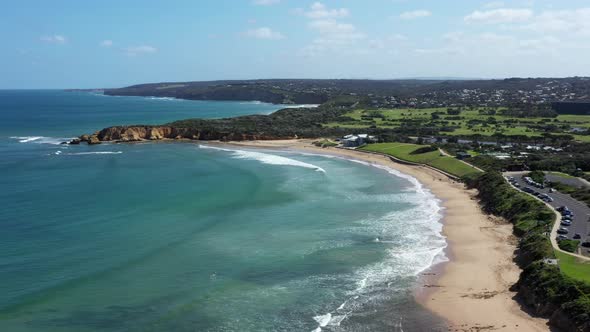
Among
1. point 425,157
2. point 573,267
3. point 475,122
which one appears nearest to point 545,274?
point 573,267

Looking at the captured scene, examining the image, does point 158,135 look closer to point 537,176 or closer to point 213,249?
point 537,176

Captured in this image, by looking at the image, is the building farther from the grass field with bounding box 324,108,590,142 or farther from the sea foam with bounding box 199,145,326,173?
the grass field with bounding box 324,108,590,142

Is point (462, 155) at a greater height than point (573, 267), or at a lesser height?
greater

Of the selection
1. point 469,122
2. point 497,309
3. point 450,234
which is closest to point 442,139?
point 469,122

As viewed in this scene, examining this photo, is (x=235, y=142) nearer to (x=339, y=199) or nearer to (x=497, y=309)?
(x=339, y=199)

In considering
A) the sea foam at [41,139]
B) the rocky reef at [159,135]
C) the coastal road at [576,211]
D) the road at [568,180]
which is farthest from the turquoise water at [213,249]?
the rocky reef at [159,135]

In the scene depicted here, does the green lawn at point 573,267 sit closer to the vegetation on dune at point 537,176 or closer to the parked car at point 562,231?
the parked car at point 562,231

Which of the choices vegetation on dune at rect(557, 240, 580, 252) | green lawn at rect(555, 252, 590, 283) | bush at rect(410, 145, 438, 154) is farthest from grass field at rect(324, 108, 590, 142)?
green lawn at rect(555, 252, 590, 283)
